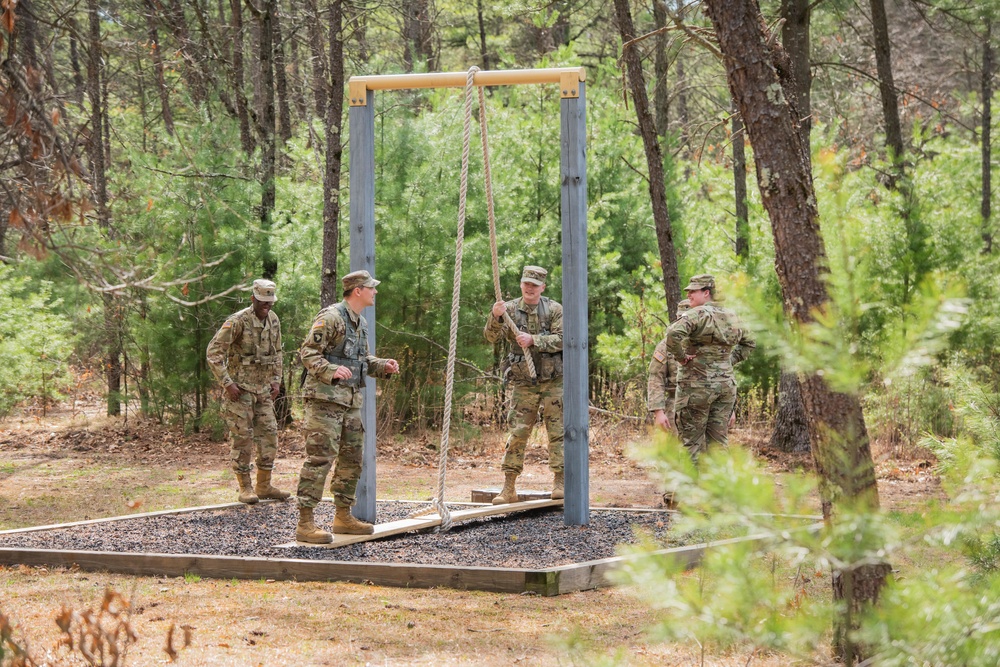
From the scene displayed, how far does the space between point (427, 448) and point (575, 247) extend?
626 cm

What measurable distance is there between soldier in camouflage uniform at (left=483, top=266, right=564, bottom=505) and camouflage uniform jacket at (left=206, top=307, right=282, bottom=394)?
2.20m

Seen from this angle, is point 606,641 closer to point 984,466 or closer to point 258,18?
point 984,466

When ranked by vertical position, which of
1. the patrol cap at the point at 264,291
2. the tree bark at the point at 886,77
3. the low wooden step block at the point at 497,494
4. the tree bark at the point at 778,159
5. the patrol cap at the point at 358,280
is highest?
the tree bark at the point at 886,77

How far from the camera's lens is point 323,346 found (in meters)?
7.29

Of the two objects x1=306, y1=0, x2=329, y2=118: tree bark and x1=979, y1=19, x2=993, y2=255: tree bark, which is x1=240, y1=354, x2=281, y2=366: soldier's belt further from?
x1=979, y1=19, x2=993, y2=255: tree bark

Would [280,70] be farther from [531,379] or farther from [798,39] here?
[531,379]

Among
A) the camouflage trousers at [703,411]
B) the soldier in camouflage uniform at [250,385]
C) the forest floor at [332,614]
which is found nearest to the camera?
the forest floor at [332,614]

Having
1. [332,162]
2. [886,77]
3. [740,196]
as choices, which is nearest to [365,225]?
[332,162]

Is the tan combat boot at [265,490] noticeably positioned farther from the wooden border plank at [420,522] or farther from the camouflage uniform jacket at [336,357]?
the camouflage uniform jacket at [336,357]

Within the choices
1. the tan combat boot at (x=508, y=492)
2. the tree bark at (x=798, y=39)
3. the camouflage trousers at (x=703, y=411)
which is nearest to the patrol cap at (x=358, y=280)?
the tan combat boot at (x=508, y=492)

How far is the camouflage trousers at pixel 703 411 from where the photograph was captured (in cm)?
855

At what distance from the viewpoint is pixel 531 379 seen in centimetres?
890

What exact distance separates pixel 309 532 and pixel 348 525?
34 centimetres

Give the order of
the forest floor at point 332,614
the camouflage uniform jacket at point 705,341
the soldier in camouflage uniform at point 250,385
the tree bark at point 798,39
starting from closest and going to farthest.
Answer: the forest floor at point 332,614 < the camouflage uniform jacket at point 705,341 < the soldier in camouflage uniform at point 250,385 < the tree bark at point 798,39
